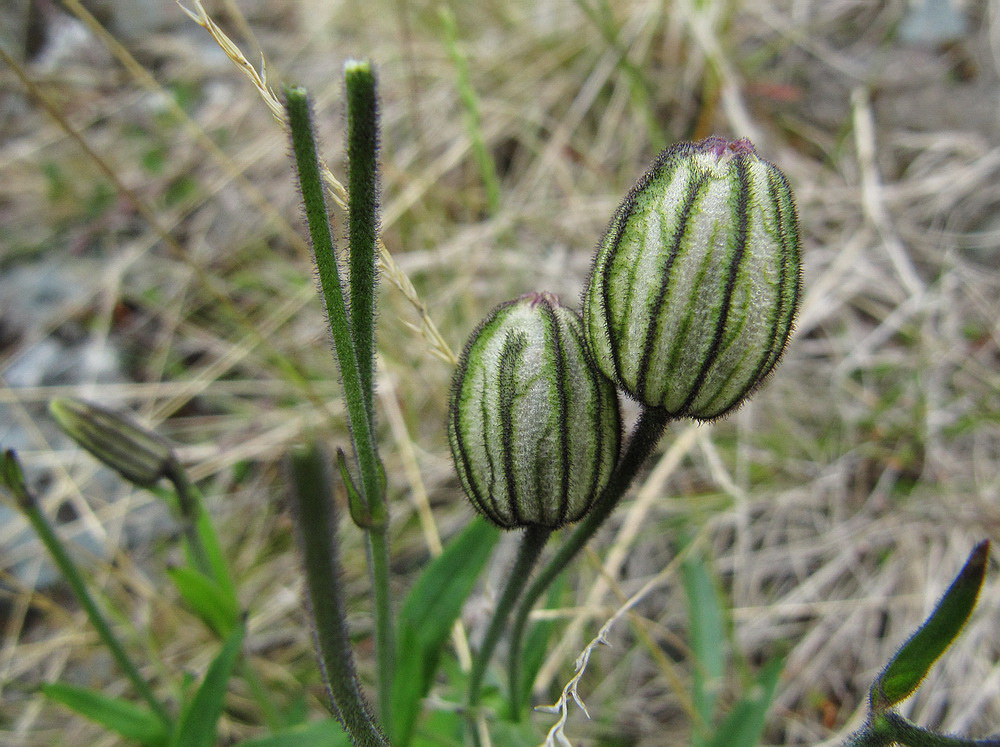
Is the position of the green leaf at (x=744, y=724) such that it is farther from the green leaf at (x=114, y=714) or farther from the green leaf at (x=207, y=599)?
the green leaf at (x=114, y=714)

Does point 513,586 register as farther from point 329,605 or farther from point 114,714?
point 114,714

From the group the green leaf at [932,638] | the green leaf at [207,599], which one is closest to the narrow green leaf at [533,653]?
the green leaf at [207,599]

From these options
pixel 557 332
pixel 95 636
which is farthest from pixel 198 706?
pixel 95 636

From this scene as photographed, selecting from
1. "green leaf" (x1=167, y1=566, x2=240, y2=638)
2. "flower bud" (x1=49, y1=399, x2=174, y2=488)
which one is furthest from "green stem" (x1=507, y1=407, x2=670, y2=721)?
"flower bud" (x1=49, y1=399, x2=174, y2=488)

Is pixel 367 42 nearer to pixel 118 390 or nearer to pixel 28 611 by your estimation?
pixel 118 390

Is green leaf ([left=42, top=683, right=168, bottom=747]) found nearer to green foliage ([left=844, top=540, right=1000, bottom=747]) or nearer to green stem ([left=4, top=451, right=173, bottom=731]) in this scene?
green stem ([left=4, top=451, right=173, bottom=731])

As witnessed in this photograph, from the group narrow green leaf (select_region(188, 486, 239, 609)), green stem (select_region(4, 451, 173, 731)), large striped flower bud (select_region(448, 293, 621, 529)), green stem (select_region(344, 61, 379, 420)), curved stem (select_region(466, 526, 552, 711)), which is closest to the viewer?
green stem (select_region(344, 61, 379, 420))

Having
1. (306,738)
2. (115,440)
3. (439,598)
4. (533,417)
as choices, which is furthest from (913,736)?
(115,440)
